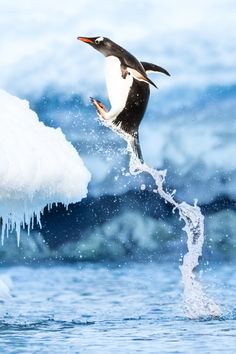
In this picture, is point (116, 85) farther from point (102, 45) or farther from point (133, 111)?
point (102, 45)

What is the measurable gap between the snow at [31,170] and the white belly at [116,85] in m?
6.37

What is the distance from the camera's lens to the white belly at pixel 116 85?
1256 centimetres

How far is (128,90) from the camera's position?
→ 12.6 meters

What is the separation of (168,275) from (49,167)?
63.2 ft

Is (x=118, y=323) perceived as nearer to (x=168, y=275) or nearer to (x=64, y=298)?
(x=64, y=298)

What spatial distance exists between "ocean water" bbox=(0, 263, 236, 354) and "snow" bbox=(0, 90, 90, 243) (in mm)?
2161

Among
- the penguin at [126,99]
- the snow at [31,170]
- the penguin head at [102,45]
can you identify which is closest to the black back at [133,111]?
the penguin at [126,99]

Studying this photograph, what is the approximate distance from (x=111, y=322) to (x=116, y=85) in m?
6.18

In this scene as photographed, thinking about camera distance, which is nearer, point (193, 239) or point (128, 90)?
point (128, 90)

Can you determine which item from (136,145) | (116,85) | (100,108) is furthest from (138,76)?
(136,145)

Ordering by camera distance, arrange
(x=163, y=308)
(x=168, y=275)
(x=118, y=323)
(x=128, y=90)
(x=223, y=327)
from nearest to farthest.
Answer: (x=128, y=90) → (x=223, y=327) → (x=118, y=323) → (x=163, y=308) → (x=168, y=275)

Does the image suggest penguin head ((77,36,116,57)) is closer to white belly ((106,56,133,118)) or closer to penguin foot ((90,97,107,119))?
white belly ((106,56,133,118))

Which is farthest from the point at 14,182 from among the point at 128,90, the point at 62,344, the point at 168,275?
the point at 168,275

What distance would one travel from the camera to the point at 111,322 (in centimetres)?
1772
